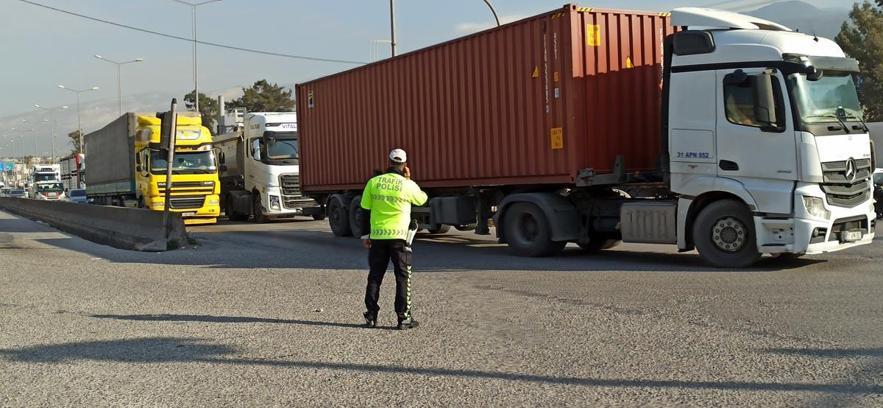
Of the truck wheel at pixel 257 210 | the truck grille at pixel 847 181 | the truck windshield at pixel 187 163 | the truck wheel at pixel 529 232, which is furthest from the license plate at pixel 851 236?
the truck windshield at pixel 187 163

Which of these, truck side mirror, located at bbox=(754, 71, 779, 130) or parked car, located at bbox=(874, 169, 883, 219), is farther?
parked car, located at bbox=(874, 169, 883, 219)

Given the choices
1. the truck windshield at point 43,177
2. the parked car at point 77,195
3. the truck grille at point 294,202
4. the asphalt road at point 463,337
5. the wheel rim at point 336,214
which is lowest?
the asphalt road at point 463,337

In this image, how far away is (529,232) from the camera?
12859 mm

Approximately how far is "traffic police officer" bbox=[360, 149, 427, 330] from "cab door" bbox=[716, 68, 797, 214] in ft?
16.6

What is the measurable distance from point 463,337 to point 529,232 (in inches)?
253

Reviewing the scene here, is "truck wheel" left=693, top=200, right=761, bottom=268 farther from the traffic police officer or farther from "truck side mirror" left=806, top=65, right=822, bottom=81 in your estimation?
the traffic police officer

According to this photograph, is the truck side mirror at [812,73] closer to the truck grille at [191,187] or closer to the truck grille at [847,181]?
the truck grille at [847,181]

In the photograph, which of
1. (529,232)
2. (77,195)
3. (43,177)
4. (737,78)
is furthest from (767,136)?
(43,177)

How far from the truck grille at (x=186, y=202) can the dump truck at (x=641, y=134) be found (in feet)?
35.4

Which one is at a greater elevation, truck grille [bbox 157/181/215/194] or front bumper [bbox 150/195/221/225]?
truck grille [bbox 157/181/215/194]

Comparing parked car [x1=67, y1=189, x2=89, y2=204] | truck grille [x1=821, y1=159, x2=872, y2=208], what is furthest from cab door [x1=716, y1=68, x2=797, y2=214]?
parked car [x1=67, y1=189, x2=89, y2=204]

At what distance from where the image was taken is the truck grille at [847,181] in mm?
9898

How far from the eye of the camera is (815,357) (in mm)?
5613

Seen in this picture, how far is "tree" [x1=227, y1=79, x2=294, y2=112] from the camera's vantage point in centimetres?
7456
